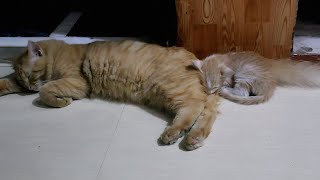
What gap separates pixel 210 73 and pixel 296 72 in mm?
464

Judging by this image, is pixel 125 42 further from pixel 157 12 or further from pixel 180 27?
pixel 157 12

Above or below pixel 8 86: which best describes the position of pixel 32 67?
above

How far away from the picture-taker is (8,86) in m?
2.28

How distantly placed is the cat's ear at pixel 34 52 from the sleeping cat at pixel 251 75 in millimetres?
859

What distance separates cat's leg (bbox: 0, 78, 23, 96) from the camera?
89.3 inches

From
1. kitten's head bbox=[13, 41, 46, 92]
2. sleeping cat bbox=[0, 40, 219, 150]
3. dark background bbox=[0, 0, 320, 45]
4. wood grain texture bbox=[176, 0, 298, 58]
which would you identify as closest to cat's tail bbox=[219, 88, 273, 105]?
sleeping cat bbox=[0, 40, 219, 150]

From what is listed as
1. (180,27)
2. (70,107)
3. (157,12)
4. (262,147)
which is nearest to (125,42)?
(180,27)

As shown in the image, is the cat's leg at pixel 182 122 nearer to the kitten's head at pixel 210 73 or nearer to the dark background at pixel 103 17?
the kitten's head at pixel 210 73

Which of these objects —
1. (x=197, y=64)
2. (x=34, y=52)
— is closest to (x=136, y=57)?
(x=197, y=64)

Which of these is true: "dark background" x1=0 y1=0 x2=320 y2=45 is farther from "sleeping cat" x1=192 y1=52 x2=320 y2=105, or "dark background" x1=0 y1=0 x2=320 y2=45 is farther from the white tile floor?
the white tile floor

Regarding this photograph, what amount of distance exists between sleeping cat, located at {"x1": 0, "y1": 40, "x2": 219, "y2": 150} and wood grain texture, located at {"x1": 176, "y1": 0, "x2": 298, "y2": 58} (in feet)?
0.69

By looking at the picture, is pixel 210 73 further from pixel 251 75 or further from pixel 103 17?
pixel 103 17

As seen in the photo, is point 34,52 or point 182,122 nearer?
point 182,122

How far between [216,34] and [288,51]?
0.42m
